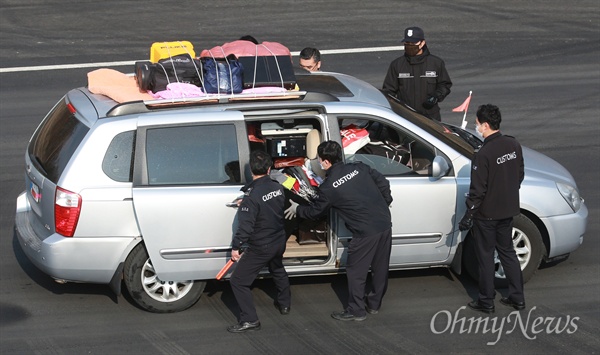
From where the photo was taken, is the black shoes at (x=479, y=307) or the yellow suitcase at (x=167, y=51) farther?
the yellow suitcase at (x=167, y=51)

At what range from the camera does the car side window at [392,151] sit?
9102 mm

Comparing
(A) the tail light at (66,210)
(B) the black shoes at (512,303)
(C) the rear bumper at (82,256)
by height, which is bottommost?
(B) the black shoes at (512,303)

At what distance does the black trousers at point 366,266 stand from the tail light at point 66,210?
7.68 feet

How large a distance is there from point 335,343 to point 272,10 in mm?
13251

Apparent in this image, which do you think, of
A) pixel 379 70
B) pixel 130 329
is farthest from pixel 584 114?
pixel 130 329

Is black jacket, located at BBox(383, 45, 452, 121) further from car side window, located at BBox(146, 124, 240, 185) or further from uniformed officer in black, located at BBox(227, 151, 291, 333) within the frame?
uniformed officer in black, located at BBox(227, 151, 291, 333)

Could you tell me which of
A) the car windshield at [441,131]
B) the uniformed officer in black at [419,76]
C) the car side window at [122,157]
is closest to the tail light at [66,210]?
the car side window at [122,157]

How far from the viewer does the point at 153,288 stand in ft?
28.8

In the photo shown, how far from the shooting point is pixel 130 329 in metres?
8.62

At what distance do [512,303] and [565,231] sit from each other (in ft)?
3.01

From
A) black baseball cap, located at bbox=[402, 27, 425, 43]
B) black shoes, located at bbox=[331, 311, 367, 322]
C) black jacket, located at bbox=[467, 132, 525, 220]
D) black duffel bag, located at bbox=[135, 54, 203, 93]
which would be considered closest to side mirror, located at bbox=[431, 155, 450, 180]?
black jacket, located at bbox=[467, 132, 525, 220]

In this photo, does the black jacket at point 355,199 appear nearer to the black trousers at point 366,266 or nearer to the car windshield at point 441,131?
the black trousers at point 366,266

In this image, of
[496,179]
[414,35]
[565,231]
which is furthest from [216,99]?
[565,231]

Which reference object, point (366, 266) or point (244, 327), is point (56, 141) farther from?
point (366, 266)
